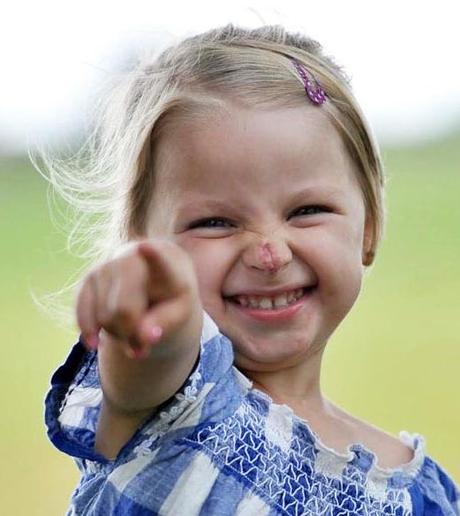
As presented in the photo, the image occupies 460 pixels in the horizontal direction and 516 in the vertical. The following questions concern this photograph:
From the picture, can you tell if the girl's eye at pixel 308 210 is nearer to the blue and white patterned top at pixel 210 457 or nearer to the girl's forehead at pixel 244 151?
the girl's forehead at pixel 244 151

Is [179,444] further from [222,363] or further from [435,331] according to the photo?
[435,331]

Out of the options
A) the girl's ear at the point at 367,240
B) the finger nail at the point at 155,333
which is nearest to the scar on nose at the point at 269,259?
the girl's ear at the point at 367,240

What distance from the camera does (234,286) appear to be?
1261mm

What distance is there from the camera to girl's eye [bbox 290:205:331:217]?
1.29 m

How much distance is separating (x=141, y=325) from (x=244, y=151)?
0.40 meters

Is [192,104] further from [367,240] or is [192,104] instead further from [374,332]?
[374,332]

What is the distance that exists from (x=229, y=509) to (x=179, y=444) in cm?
7

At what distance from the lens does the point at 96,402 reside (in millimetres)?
1175

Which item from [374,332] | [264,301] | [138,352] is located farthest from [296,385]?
[374,332]

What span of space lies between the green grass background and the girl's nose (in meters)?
1.76

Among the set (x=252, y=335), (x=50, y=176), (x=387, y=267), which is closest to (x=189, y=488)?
(x=252, y=335)

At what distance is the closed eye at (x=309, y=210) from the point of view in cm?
129

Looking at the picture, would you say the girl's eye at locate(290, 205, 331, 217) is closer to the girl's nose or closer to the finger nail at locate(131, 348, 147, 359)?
the girl's nose

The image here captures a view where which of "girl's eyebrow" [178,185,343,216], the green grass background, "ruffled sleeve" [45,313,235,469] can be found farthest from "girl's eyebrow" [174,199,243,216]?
the green grass background
